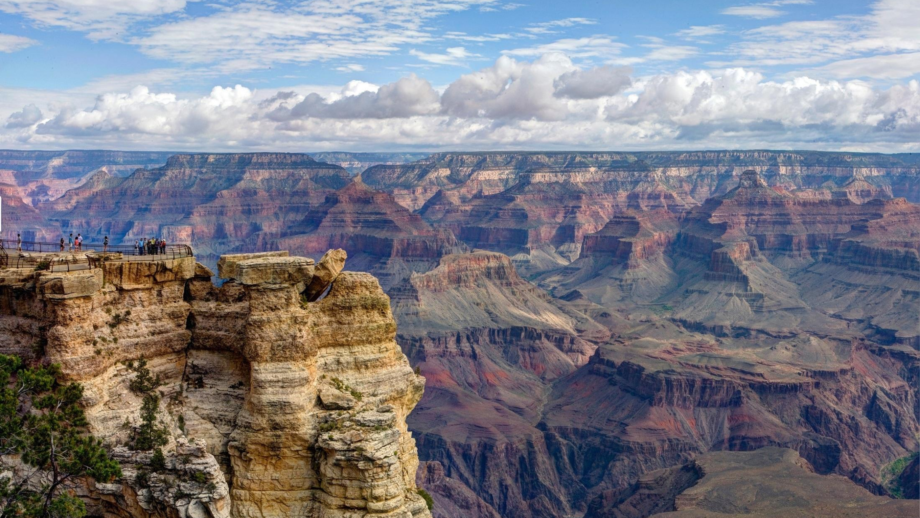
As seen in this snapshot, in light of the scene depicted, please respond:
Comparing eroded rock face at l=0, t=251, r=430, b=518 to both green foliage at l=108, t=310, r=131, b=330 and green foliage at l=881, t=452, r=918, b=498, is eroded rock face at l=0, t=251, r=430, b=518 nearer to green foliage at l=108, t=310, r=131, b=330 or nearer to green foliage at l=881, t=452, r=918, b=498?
green foliage at l=108, t=310, r=131, b=330

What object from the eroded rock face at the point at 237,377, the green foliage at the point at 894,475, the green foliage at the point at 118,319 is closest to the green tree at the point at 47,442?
the eroded rock face at the point at 237,377

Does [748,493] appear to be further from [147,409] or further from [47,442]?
[47,442]

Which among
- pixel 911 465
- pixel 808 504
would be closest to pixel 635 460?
pixel 911 465

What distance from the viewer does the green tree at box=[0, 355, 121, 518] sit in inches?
1219

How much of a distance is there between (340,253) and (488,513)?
83727 millimetres

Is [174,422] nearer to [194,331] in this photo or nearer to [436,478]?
[194,331]

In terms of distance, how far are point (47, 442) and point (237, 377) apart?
22.0 ft

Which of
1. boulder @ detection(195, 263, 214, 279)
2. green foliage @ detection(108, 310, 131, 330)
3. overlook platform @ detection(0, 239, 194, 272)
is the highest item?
overlook platform @ detection(0, 239, 194, 272)

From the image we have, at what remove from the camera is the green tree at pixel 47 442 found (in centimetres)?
3095

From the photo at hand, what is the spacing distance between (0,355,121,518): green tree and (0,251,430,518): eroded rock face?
575 millimetres

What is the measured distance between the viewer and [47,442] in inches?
1251

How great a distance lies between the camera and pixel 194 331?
3528cm

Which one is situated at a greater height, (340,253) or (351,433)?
(340,253)

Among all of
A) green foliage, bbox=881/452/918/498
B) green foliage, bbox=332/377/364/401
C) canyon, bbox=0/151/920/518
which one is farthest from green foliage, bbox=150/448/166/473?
green foliage, bbox=881/452/918/498
